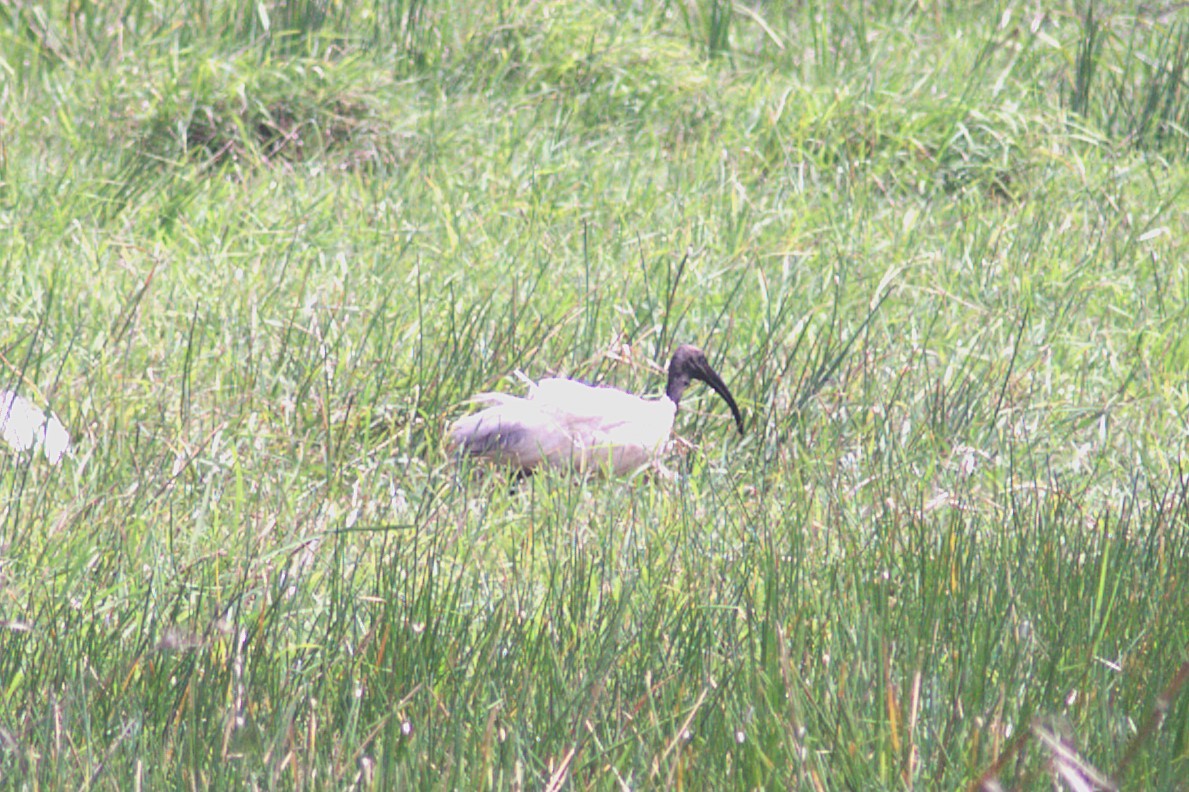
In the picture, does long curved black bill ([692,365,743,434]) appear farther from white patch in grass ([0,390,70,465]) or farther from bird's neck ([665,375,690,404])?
white patch in grass ([0,390,70,465])

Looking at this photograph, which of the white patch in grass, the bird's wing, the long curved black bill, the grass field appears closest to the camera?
the grass field

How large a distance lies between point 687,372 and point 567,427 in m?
0.41

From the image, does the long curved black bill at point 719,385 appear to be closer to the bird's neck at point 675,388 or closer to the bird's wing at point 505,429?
the bird's neck at point 675,388

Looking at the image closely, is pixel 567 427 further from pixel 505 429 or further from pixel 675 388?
pixel 675 388

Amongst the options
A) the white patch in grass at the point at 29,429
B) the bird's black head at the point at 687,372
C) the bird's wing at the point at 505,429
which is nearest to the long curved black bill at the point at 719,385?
the bird's black head at the point at 687,372

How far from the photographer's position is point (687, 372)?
4.40m

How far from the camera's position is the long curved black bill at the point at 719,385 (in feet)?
14.1

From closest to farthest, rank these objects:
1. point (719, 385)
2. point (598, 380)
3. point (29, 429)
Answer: point (29, 429) → point (719, 385) → point (598, 380)

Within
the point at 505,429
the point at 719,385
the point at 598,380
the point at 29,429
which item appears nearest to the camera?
the point at 29,429

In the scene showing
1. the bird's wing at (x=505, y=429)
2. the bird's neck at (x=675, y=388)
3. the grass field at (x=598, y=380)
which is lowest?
the bird's wing at (x=505, y=429)

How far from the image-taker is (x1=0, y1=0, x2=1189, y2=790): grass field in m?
2.23

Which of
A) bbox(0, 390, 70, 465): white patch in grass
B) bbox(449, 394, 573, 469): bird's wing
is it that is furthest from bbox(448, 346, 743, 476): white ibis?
bbox(0, 390, 70, 465): white patch in grass

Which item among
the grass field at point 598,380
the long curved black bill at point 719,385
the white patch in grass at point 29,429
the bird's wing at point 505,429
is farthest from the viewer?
the long curved black bill at point 719,385

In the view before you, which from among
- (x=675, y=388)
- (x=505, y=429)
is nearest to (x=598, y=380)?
(x=675, y=388)
